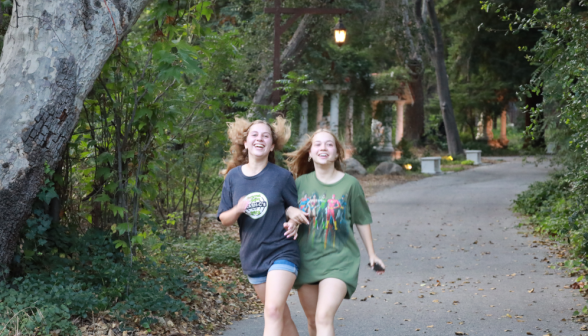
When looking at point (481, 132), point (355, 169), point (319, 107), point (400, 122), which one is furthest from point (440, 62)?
point (481, 132)

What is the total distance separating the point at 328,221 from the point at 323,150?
1.51 ft

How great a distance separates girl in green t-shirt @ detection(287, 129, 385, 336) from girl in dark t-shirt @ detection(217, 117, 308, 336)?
0.12m

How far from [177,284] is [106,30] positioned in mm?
2351

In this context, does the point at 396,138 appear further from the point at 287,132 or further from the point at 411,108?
the point at 287,132

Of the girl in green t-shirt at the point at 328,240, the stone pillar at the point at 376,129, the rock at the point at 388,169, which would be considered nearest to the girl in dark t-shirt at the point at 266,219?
the girl in green t-shirt at the point at 328,240

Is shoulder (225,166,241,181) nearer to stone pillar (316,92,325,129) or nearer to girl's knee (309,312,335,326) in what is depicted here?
girl's knee (309,312,335,326)

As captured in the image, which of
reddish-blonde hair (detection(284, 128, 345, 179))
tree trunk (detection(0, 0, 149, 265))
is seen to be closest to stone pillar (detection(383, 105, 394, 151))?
tree trunk (detection(0, 0, 149, 265))

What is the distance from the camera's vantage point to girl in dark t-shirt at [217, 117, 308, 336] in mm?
3879

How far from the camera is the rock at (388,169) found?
25.0 meters

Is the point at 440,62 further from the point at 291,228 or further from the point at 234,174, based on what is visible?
the point at 291,228

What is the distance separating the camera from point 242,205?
3.95 m

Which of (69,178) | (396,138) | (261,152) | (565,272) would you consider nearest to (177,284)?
(69,178)

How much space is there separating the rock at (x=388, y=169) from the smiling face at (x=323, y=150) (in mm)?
20900

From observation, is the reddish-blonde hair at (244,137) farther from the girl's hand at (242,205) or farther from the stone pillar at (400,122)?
the stone pillar at (400,122)
